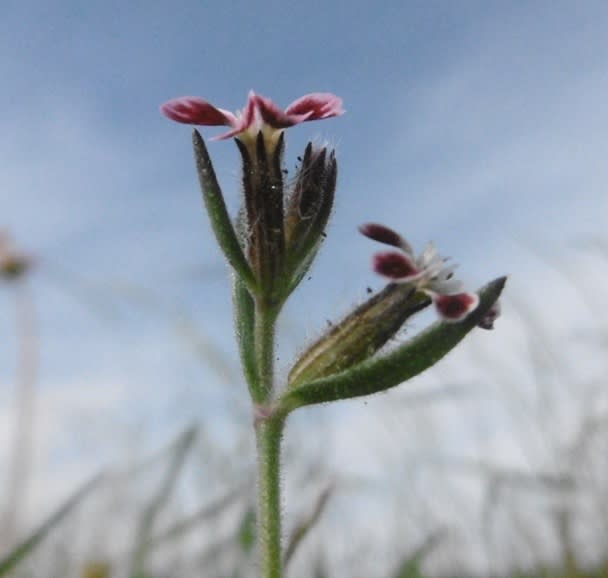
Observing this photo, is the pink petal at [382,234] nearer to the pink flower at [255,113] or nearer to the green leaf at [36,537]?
the pink flower at [255,113]

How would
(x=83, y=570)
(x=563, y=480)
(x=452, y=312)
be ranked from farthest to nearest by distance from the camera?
(x=563, y=480)
(x=83, y=570)
(x=452, y=312)

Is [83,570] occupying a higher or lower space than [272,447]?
lower

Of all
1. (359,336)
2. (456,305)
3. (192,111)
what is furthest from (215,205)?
(456,305)

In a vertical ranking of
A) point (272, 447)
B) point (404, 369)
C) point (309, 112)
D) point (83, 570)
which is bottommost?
point (83, 570)

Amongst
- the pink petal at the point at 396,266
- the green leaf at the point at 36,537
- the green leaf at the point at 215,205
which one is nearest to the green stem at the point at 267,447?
the green leaf at the point at 215,205

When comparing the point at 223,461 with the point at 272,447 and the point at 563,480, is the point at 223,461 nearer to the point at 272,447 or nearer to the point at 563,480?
the point at 563,480

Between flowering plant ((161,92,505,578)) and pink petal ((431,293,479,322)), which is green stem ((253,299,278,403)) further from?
pink petal ((431,293,479,322))

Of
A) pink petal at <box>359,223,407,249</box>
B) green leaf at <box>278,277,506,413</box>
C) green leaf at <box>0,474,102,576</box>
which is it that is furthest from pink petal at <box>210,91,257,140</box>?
green leaf at <box>0,474,102,576</box>

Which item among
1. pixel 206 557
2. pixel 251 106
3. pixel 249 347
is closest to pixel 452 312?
pixel 249 347
